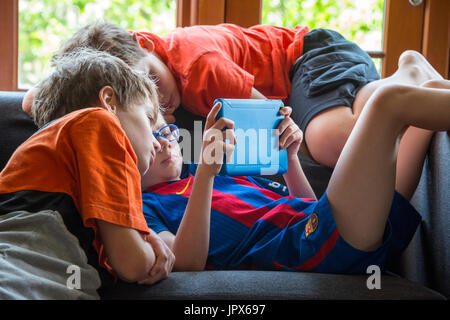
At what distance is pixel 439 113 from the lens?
80cm

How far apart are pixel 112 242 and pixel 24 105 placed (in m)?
0.69

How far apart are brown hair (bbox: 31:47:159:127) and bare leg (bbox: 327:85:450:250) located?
0.42 m

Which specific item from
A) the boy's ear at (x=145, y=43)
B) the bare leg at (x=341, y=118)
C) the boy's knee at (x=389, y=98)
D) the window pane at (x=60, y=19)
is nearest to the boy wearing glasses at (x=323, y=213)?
the boy's knee at (x=389, y=98)

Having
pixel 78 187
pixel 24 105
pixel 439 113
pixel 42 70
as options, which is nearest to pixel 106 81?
pixel 78 187

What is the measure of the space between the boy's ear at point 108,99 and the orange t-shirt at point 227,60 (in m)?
0.46

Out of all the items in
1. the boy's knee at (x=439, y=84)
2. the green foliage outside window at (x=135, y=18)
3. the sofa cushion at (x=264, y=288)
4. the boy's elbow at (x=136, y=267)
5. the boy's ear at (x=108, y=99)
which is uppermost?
the green foliage outside window at (x=135, y=18)

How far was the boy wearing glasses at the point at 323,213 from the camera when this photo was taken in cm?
83

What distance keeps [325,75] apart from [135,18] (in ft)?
2.87

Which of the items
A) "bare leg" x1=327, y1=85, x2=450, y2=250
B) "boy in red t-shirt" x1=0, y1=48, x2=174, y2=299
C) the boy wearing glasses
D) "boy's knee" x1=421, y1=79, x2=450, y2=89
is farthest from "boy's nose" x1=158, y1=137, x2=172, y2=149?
"boy's knee" x1=421, y1=79, x2=450, y2=89

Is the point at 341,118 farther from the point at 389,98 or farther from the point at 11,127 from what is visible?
the point at 11,127

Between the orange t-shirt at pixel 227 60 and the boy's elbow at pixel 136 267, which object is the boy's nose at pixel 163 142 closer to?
the orange t-shirt at pixel 227 60

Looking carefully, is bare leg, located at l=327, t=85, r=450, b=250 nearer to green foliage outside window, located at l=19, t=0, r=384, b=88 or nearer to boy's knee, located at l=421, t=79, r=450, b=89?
boy's knee, located at l=421, t=79, r=450, b=89

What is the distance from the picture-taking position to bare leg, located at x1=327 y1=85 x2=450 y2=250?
81 centimetres

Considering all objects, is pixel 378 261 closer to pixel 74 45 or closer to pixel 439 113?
pixel 439 113
